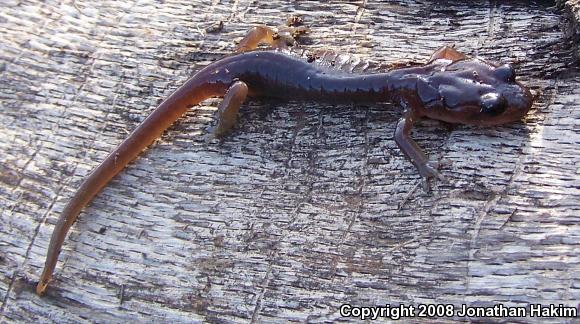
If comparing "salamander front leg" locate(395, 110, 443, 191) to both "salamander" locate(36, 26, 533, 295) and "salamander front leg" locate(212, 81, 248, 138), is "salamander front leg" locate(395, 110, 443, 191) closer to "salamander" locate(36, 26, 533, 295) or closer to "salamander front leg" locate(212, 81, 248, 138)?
"salamander" locate(36, 26, 533, 295)

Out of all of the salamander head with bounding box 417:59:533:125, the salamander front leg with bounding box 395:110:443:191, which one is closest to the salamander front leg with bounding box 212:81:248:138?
the salamander front leg with bounding box 395:110:443:191

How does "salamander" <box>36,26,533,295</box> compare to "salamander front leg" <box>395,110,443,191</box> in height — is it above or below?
above

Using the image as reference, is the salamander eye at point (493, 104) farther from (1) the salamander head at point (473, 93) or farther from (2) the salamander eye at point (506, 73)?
(2) the salamander eye at point (506, 73)

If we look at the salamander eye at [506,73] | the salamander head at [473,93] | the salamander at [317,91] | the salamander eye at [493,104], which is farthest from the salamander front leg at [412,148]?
the salamander eye at [506,73]

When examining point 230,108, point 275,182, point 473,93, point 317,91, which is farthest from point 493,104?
point 230,108

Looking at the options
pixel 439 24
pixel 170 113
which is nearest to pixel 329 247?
pixel 170 113

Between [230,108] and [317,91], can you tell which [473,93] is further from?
[230,108]
